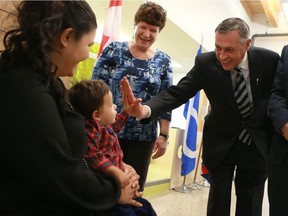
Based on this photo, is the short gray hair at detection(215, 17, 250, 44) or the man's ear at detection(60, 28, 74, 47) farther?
the short gray hair at detection(215, 17, 250, 44)

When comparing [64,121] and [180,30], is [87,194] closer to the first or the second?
[64,121]

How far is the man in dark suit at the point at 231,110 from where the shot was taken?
1707mm

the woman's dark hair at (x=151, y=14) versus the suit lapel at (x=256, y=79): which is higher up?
the woman's dark hair at (x=151, y=14)

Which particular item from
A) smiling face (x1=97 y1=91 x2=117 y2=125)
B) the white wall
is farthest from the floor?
the white wall

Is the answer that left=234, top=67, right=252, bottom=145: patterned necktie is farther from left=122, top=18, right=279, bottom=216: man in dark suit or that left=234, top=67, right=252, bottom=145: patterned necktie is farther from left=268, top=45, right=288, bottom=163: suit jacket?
left=268, top=45, right=288, bottom=163: suit jacket

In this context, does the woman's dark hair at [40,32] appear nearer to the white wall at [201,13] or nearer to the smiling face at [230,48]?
the smiling face at [230,48]

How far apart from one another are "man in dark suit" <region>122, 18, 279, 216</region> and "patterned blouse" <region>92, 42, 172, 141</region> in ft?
0.30

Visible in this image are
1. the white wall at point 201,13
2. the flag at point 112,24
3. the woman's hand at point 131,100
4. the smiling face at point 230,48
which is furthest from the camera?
the white wall at point 201,13

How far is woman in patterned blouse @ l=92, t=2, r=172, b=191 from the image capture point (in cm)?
171

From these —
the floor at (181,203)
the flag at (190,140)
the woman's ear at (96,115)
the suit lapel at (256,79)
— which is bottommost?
the floor at (181,203)

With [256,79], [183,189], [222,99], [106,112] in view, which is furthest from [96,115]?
[183,189]

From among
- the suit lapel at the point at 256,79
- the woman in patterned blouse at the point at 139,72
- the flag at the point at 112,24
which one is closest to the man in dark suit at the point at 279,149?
the suit lapel at the point at 256,79

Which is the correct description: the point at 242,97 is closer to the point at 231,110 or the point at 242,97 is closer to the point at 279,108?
the point at 231,110

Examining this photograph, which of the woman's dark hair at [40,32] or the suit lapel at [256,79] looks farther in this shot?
the suit lapel at [256,79]
